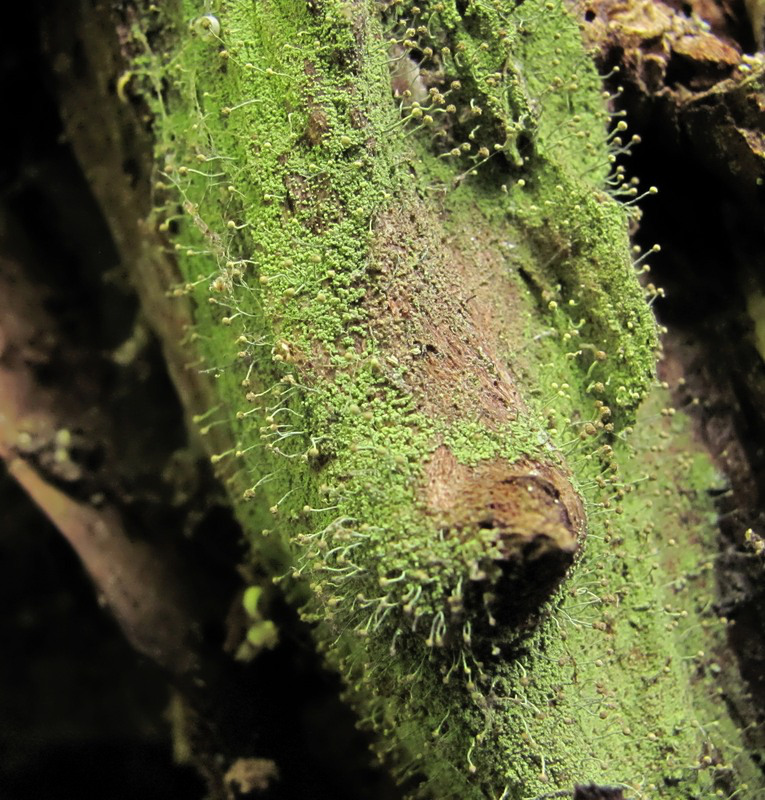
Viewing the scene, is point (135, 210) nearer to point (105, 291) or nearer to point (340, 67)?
point (105, 291)

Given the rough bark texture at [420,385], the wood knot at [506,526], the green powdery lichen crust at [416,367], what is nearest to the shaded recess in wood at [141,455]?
the rough bark texture at [420,385]

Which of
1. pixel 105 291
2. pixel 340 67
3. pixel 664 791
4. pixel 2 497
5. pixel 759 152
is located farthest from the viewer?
pixel 105 291

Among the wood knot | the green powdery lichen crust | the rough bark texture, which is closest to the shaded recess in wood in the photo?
the rough bark texture

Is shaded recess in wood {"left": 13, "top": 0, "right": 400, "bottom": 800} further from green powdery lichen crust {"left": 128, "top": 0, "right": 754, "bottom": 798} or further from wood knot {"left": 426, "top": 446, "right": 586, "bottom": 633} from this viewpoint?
wood knot {"left": 426, "top": 446, "right": 586, "bottom": 633}

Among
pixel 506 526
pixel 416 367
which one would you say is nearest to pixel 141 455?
pixel 416 367

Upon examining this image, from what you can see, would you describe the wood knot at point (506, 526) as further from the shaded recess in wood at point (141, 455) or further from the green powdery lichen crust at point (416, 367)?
the shaded recess in wood at point (141, 455)

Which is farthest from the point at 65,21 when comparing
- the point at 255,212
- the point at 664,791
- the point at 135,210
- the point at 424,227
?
the point at 664,791
